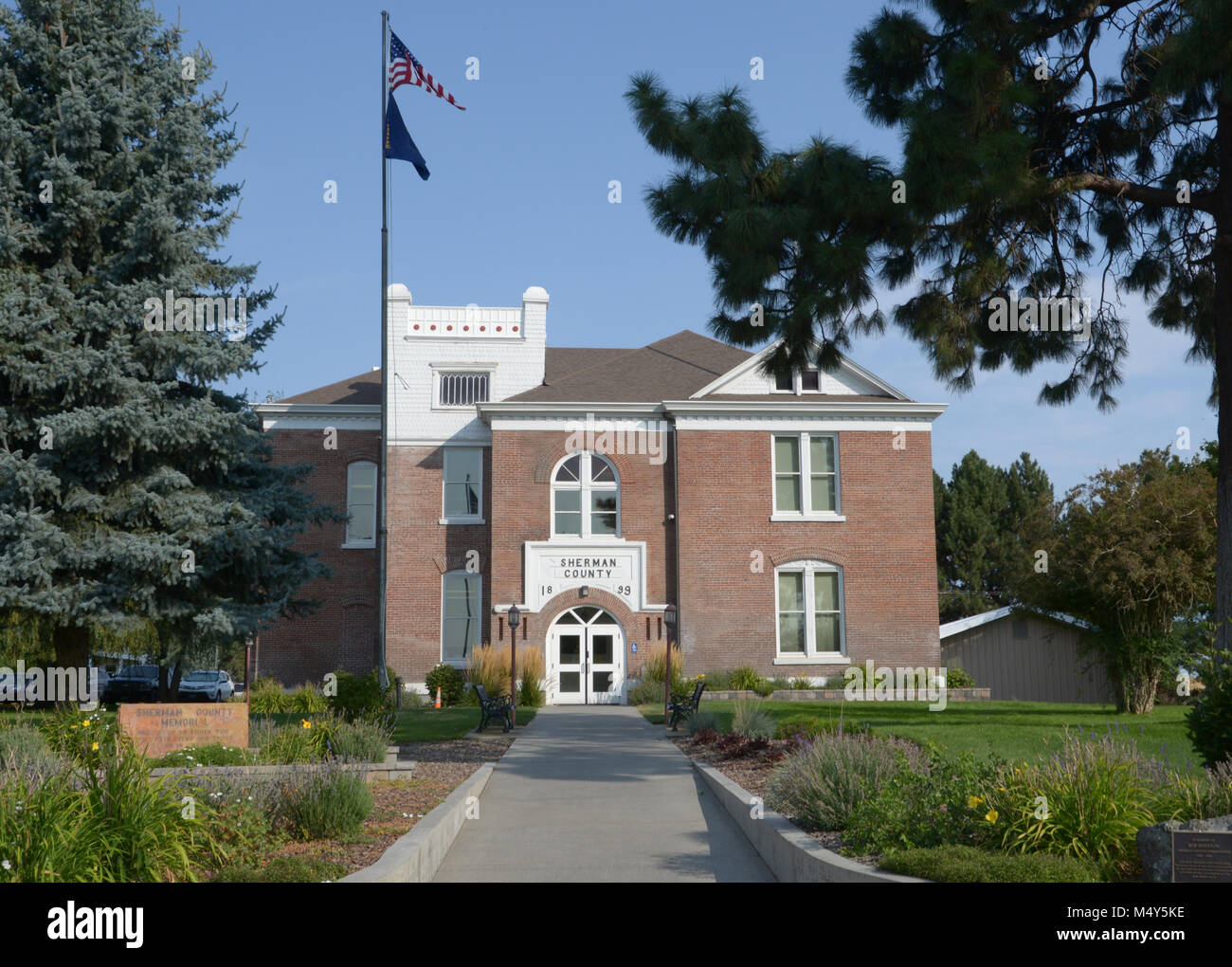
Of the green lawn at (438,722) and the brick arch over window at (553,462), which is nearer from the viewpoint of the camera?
the green lawn at (438,722)

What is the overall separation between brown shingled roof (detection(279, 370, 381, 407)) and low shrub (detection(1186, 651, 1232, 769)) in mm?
26805

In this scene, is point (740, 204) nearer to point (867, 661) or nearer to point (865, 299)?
point (865, 299)

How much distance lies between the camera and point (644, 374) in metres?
33.8

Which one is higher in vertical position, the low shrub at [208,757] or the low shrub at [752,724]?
the low shrub at [208,757]

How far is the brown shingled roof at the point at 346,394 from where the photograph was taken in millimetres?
33188

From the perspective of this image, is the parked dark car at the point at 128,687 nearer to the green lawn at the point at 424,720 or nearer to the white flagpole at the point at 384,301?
the green lawn at the point at 424,720

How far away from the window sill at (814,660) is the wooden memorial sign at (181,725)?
64.6 feet

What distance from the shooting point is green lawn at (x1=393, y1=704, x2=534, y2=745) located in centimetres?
1802

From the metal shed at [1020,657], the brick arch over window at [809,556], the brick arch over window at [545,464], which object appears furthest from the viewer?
the metal shed at [1020,657]

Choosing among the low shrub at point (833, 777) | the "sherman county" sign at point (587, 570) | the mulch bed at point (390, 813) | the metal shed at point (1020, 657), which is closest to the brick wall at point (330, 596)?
the "sherman county" sign at point (587, 570)

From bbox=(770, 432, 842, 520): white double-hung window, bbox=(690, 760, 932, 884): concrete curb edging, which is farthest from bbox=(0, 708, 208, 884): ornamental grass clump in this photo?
bbox=(770, 432, 842, 520): white double-hung window

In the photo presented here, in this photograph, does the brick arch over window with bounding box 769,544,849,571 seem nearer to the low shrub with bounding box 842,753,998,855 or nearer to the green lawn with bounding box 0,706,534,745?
the green lawn with bounding box 0,706,534,745

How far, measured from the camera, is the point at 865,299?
13633 millimetres

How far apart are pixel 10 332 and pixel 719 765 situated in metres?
14.1
